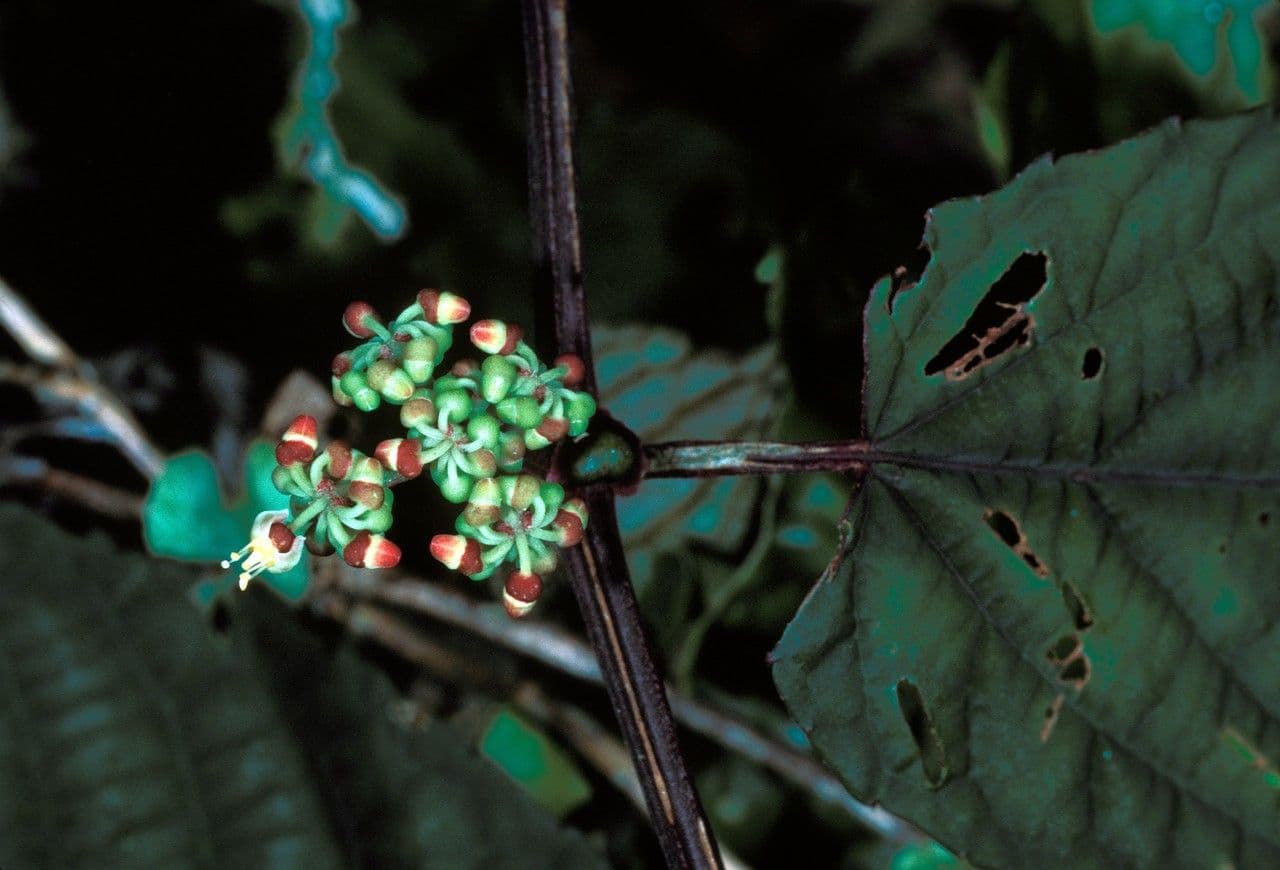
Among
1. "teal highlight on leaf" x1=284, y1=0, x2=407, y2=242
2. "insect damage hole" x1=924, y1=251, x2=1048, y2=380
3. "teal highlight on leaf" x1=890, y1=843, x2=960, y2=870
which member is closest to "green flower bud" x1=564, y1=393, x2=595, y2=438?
"insect damage hole" x1=924, y1=251, x2=1048, y2=380

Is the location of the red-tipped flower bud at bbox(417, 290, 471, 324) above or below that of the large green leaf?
above

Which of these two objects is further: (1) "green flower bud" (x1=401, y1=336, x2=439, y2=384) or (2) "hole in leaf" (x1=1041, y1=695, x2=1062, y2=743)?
(2) "hole in leaf" (x1=1041, y1=695, x2=1062, y2=743)

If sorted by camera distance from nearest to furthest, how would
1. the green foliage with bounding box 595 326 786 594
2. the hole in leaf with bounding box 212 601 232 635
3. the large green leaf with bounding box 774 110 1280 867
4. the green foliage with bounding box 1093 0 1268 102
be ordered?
1. the large green leaf with bounding box 774 110 1280 867
2. the green foliage with bounding box 1093 0 1268 102
3. the green foliage with bounding box 595 326 786 594
4. the hole in leaf with bounding box 212 601 232 635

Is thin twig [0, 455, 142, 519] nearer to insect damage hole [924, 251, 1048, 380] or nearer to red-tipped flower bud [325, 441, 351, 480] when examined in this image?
red-tipped flower bud [325, 441, 351, 480]

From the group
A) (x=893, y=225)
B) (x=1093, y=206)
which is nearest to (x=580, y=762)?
(x=893, y=225)

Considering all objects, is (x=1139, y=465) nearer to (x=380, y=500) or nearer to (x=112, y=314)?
(x=380, y=500)

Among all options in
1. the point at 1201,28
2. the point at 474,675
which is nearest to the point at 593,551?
the point at 474,675
